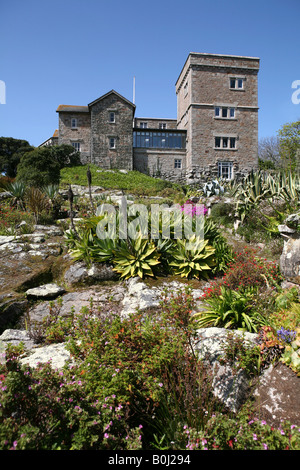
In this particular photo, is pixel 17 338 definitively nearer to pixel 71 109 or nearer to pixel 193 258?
pixel 193 258

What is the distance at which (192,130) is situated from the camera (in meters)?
28.9

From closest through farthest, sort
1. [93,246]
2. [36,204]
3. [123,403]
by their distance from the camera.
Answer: [123,403], [93,246], [36,204]

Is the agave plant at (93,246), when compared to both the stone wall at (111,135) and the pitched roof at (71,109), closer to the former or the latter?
the stone wall at (111,135)

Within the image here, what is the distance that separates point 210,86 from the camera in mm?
28672

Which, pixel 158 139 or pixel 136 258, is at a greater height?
pixel 158 139

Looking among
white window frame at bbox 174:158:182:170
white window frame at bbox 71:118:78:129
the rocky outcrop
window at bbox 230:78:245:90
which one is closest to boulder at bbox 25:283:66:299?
the rocky outcrop

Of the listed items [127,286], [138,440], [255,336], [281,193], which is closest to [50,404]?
[138,440]

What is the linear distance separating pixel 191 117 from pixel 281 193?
24.1 metres

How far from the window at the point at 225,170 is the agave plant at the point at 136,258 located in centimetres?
2545

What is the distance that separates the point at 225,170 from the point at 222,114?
5.75 m

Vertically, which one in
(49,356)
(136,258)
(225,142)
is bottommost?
(49,356)

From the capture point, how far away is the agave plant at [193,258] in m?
5.93

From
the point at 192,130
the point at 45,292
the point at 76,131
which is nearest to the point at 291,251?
the point at 45,292
